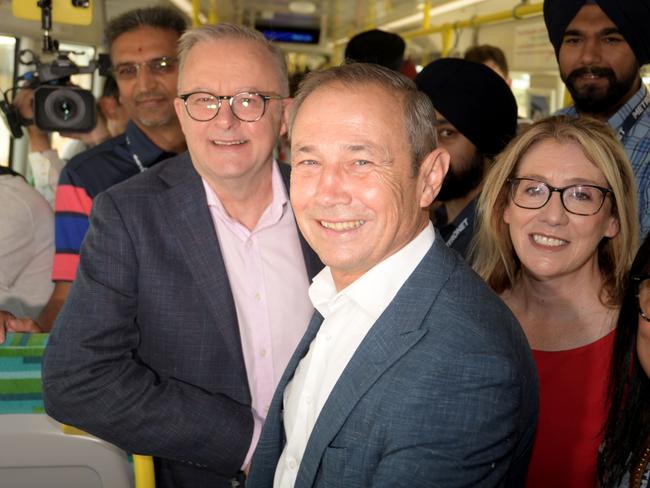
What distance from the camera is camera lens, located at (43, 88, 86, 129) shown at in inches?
119

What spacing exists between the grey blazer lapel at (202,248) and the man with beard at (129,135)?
0.88 metres

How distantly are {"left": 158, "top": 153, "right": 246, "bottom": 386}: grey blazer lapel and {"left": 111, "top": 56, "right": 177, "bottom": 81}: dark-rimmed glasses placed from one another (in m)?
1.26

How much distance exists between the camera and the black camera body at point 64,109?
3.03 m

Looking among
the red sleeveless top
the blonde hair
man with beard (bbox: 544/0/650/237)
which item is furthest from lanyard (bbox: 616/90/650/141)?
the red sleeveless top

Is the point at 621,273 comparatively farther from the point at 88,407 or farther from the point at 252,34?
the point at 88,407

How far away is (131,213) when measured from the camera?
1.78 meters

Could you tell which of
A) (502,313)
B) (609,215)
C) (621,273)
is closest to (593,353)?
(621,273)

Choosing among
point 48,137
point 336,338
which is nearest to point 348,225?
point 336,338

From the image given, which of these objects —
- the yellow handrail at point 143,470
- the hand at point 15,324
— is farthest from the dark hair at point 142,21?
the yellow handrail at point 143,470

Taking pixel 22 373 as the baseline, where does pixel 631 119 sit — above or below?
above

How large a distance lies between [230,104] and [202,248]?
1.29 ft

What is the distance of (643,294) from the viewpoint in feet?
5.21

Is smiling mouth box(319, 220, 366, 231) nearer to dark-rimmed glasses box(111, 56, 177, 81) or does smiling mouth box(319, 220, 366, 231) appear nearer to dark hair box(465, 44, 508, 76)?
dark-rimmed glasses box(111, 56, 177, 81)

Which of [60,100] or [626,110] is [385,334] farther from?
[60,100]
